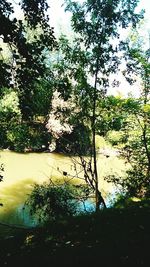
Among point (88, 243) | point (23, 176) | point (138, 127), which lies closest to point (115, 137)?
point (138, 127)

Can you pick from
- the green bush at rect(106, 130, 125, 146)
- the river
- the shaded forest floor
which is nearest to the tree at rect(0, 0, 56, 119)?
the shaded forest floor

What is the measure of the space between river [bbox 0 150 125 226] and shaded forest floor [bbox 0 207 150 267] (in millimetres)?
2444

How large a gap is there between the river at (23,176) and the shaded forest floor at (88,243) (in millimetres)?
2444

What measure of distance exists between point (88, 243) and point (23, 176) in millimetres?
19442

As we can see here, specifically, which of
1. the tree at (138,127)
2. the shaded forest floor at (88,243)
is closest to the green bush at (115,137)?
the tree at (138,127)

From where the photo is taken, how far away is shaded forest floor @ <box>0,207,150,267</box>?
19.2ft

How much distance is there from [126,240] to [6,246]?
2.91 metres

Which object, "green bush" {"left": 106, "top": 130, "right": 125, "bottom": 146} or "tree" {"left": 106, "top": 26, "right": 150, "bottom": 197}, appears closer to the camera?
"tree" {"left": 106, "top": 26, "right": 150, "bottom": 197}

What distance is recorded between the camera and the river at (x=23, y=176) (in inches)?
659

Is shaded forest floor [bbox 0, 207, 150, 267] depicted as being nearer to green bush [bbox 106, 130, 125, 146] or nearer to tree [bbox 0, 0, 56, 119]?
tree [bbox 0, 0, 56, 119]

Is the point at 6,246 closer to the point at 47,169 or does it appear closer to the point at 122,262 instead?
the point at 122,262

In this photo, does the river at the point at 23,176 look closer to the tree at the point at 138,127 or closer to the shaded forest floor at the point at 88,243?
the tree at the point at 138,127

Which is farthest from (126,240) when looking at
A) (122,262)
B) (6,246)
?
(6,246)

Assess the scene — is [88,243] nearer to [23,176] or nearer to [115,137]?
[115,137]
